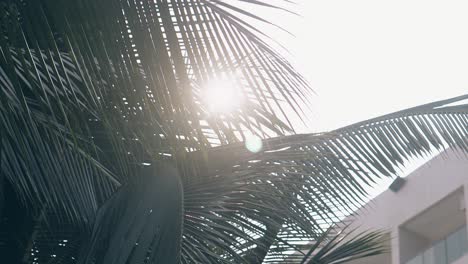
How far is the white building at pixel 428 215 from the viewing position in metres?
21.6

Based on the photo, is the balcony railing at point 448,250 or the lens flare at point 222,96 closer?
the lens flare at point 222,96

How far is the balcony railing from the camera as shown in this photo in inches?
824

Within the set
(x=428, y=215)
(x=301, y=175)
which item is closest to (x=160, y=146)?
(x=301, y=175)

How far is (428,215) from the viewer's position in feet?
77.3

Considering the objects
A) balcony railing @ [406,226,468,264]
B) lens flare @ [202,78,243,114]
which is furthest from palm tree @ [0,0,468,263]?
balcony railing @ [406,226,468,264]

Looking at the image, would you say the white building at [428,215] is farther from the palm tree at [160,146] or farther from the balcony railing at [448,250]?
the palm tree at [160,146]

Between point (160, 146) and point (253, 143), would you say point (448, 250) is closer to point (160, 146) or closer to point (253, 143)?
point (253, 143)

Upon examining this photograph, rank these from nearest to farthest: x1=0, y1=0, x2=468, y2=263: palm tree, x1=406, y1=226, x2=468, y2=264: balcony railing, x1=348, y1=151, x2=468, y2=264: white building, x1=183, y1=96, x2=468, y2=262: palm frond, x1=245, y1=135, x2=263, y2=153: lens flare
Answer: x1=0, y1=0, x2=468, y2=263: palm tree
x1=245, y1=135, x2=263, y2=153: lens flare
x1=183, y1=96, x2=468, y2=262: palm frond
x1=406, y1=226, x2=468, y2=264: balcony railing
x1=348, y1=151, x2=468, y2=264: white building

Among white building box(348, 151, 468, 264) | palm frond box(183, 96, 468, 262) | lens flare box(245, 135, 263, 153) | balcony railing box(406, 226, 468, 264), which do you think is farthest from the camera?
white building box(348, 151, 468, 264)

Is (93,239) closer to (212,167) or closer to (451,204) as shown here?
(212,167)

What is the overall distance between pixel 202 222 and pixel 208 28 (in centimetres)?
142

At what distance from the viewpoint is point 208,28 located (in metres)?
3.55

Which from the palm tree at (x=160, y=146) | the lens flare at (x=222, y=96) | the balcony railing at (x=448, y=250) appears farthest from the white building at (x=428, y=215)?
the lens flare at (x=222, y=96)

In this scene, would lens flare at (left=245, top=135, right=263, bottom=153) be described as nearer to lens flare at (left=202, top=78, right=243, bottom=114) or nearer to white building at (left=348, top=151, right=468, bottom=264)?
lens flare at (left=202, top=78, right=243, bottom=114)
